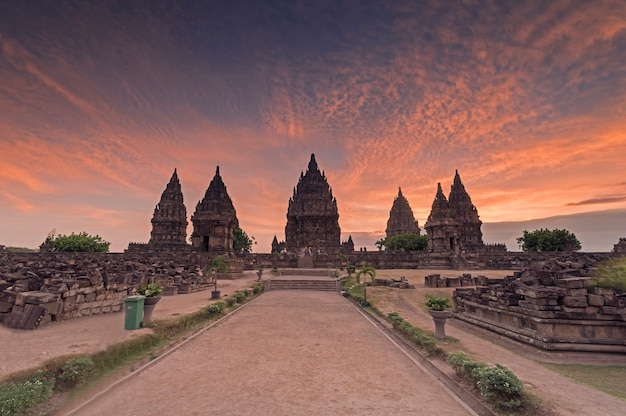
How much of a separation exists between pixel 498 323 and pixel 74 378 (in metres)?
13.5

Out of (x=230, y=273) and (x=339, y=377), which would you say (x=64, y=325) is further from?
(x=230, y=273)

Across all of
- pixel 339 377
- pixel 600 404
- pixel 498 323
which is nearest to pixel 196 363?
pixel 339 377

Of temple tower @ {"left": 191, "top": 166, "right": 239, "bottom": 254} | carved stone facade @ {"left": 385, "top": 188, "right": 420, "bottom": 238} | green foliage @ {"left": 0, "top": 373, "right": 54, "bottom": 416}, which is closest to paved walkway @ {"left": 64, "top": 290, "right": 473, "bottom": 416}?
green foliage @ {"left": 0, "top": 373, "right": 54, "bottom": 416}

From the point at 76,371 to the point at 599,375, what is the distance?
12.7 m

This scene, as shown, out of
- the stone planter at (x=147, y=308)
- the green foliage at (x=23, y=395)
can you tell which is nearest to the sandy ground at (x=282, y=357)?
the stone planter at (x=147, y=308)

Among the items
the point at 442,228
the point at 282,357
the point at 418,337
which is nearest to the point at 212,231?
the point at 282,357

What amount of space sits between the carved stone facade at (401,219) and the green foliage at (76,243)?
74184mm

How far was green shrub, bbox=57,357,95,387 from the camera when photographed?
19.3ft

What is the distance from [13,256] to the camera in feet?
131

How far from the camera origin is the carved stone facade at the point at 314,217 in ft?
207

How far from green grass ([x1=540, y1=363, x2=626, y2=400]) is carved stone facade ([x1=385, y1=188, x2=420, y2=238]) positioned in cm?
7804

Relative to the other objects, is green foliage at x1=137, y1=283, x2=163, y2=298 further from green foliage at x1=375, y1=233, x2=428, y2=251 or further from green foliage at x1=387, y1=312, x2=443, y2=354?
green foliage at x1=375, y1=233, x2=428, y2=251

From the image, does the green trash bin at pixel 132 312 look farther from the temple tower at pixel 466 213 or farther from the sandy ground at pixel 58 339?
the temple tower at pixel 466 213

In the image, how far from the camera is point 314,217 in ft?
210
